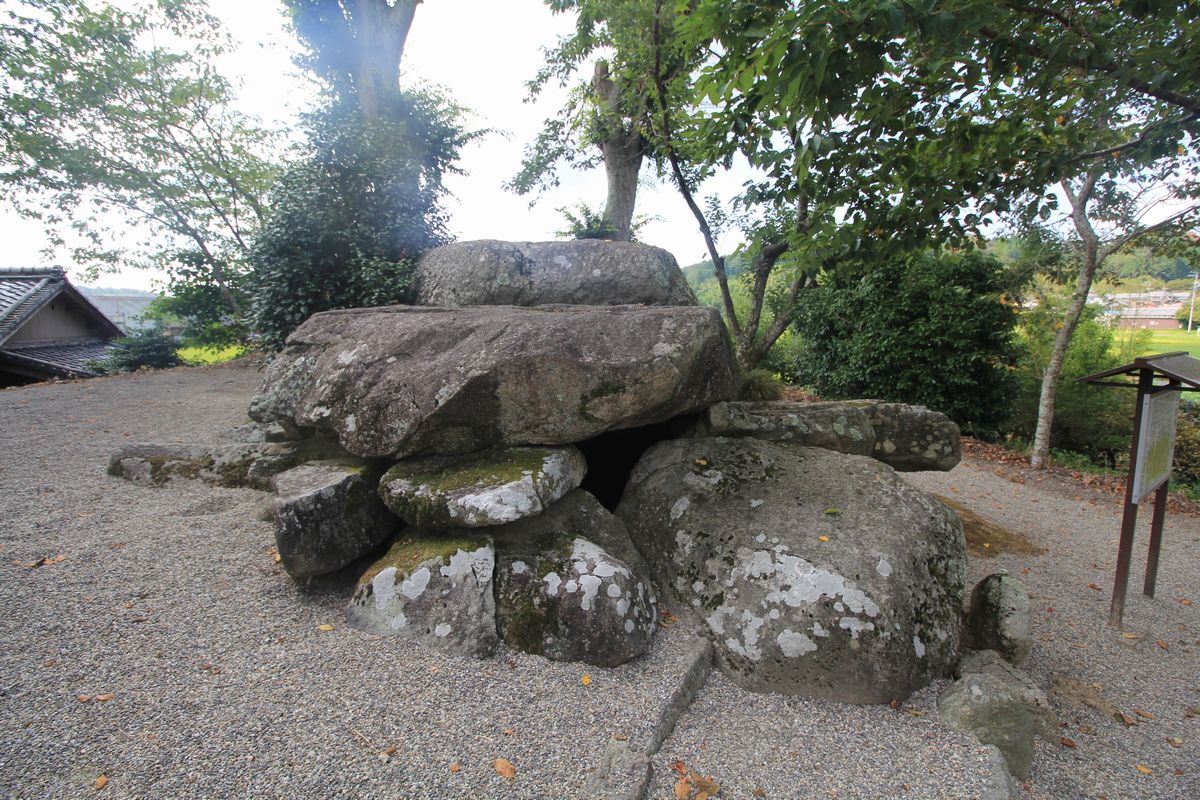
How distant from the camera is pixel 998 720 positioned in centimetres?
279

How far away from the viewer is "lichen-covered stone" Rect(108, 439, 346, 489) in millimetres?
4789

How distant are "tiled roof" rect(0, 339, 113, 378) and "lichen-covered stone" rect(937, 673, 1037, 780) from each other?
17723 millimetres

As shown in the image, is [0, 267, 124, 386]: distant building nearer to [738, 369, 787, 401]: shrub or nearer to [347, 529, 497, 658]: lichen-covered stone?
[347, 529, 497, 658]: lichen-covered stone

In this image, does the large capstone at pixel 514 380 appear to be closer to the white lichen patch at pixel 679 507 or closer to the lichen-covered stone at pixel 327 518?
the lichen-covered stone at pixel 327 518

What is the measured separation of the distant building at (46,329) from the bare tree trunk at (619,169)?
43.8 ft

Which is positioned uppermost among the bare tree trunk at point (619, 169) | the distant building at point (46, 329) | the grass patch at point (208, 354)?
the bare tree trunk at point (619, 169)

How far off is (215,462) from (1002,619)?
6316 millimetres

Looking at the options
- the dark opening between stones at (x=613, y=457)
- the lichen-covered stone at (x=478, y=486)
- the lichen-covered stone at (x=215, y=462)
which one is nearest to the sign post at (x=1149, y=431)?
the dark opening between stones at (x=613, y=457)

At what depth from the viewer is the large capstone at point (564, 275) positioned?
5719 mm

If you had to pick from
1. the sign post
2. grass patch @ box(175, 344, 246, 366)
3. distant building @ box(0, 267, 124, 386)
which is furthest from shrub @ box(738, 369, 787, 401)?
distant building @ box(0, 267, 124, 386)

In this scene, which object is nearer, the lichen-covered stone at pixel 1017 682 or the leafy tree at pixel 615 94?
the lichen-covered stone at pixel 1017 682

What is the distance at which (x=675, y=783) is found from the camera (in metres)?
2.44

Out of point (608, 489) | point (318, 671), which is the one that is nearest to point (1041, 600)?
point (608, 489)

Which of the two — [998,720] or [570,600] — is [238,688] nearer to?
[570,600]
